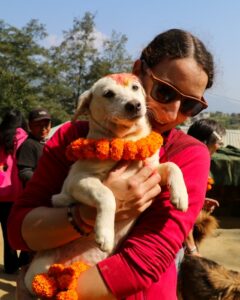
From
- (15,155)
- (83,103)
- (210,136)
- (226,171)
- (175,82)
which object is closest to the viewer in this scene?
(175,82)

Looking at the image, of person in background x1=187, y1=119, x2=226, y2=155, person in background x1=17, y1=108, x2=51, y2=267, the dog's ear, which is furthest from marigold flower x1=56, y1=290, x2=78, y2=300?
person in background x1=17, y1=108, x2=51, y2=267

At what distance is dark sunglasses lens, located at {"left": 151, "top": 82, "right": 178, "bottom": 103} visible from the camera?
1.82m

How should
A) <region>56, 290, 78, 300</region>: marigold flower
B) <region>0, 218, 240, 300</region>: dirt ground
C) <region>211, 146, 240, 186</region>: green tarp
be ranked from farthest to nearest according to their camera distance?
<region>211, 146, 240, 186</region>: green tarp, <region>0, 218, 240, 300</region>: dirt ground, <region>56, 290, 78, 300</region>: marigold flower

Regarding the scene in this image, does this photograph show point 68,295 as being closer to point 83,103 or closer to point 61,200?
point 61,200

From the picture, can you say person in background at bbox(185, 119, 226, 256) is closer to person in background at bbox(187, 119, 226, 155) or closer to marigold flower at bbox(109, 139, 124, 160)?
person in background at bbox(187, 119, 226, 155)

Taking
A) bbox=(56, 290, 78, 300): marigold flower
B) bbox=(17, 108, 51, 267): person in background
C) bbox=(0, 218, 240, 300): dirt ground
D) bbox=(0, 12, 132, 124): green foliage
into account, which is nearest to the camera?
bbox=(56, 290, 78, 300): marigold flower

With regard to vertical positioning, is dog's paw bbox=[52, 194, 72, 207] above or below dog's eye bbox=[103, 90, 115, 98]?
below

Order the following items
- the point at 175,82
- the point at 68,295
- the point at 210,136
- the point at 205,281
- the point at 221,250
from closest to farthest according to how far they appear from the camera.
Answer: the point at 68,295
the point at 175,82
the point at 205,281
the point at 210,136
the point at 221,250

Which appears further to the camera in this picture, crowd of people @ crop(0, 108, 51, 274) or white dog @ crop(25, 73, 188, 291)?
crowd of people @ crop(0, 108, 51, 274)

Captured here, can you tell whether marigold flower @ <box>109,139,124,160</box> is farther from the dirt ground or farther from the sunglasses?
the dirt ground

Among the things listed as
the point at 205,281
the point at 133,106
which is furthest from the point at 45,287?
the point at 205,281

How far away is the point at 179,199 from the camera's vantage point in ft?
5.52

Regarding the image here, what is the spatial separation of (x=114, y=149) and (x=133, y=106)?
198 millimetres

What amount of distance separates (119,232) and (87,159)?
12.5 inches
